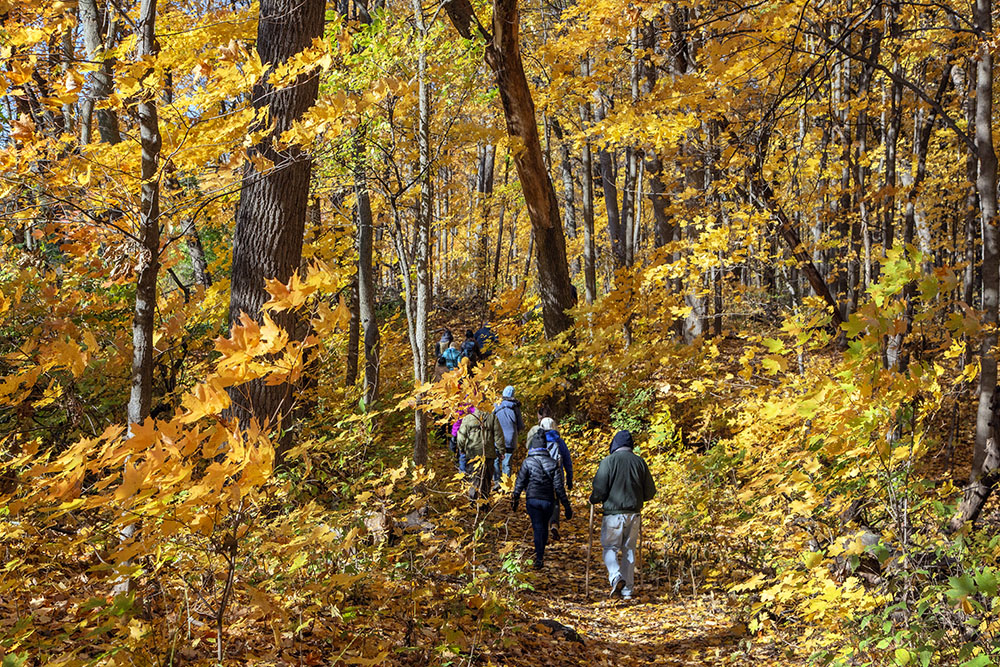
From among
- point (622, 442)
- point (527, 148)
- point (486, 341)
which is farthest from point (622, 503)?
point (486, 341)

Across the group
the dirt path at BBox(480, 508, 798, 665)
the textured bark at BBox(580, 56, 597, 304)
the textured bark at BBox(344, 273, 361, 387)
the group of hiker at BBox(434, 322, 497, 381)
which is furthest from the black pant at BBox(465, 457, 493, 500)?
the textured bark at BBox(580, 56, 597, 304)

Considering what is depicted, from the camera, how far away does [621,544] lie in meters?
6.54

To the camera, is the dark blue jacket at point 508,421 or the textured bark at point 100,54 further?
the dark blue jacket at point 508,421

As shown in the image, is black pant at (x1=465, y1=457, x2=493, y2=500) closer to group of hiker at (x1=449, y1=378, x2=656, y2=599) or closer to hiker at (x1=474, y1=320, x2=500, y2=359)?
group of hiker at (x1=449, y1=378, x2=656, y2=599)

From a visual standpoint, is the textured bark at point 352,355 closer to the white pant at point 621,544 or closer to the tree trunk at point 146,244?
the white pant at point 621,544

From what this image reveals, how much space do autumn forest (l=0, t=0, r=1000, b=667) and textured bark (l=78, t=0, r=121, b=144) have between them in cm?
7

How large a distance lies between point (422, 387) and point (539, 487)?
1.93m

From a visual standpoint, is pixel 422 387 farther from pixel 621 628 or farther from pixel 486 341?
pixel 486 341

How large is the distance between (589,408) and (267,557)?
25.7 ft

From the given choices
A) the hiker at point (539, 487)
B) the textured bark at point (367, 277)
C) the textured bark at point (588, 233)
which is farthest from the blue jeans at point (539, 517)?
the textured bark at point (588, 233)

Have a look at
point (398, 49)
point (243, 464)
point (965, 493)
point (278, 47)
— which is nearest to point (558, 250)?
point (398, 49)

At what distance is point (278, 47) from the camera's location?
5.25 m

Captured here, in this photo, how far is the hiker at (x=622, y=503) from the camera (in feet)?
21.0

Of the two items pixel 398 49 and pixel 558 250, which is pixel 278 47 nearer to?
pixel 398 49
